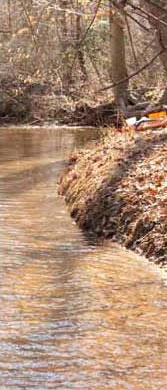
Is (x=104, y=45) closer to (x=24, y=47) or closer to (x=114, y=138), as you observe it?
(x=24, y=47)

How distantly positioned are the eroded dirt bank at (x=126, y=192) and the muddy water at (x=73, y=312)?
21cm

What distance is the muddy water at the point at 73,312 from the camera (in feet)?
14.4

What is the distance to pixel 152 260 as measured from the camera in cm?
673

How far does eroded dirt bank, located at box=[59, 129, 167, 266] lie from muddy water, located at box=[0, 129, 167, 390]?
214mm

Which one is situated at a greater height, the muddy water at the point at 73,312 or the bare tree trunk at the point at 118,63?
the muddy water at the point at 73,312

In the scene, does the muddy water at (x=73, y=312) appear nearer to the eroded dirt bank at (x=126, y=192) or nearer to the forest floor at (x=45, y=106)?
the eroded dirt bank at (x=126, y=192)

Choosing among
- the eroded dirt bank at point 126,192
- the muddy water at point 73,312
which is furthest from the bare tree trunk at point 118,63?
the muddy water at point 73,312

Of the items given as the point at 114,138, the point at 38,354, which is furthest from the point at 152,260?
the point at 114,138

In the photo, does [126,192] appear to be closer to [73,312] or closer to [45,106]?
[73,312]

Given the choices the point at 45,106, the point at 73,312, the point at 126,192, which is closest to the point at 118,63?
the point at 45,106

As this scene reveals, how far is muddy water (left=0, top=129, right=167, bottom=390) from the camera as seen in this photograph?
439cm

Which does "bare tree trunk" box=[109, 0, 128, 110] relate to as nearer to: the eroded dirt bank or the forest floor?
the forest floor

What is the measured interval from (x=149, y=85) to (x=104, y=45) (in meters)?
2.70

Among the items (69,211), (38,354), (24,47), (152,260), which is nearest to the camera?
(38,354)
